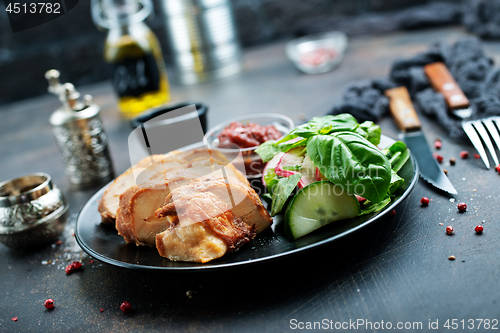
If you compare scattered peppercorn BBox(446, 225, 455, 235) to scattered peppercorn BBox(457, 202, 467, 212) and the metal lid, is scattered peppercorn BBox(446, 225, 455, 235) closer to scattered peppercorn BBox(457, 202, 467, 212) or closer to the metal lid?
scattered peppercorn BBox(457, 202, 467, 212)

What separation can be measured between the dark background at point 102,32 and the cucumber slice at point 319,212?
293 cm

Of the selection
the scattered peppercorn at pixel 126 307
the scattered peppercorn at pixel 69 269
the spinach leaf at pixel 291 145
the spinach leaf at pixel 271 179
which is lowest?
the scattered peppercorn at pixel 69 269

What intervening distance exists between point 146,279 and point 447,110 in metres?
1.49

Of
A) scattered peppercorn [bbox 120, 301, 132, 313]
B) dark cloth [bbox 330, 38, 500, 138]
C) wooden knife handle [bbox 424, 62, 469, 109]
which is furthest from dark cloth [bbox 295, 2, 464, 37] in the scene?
scattered peppercorn [bbox 120, 301, 132, 313]

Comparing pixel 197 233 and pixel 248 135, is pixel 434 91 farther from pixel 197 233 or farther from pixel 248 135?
pixel 197 233

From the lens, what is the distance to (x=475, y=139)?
5.18ft

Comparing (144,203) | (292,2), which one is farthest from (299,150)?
(292,2)

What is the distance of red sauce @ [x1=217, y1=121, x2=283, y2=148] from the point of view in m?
1.53

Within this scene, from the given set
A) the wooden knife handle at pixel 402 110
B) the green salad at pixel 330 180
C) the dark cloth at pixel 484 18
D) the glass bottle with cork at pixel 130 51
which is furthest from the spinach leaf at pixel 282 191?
the dark cloth at pixel 484 18

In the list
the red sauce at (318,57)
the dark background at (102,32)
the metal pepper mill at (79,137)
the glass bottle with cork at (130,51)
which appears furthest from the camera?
the dark background at (102,32)

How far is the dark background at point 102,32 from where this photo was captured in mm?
3643

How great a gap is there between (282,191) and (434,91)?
51.3 inches

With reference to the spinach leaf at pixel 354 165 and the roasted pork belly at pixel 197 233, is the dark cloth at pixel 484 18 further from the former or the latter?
the roasted pork belly at pixel 197 233

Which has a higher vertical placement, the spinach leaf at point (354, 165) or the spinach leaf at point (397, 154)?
the spinach leaf at point (354, 165)
